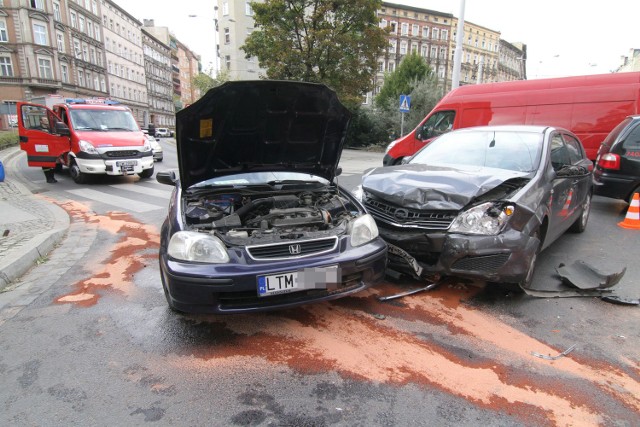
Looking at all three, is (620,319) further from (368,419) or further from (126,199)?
(126,199)

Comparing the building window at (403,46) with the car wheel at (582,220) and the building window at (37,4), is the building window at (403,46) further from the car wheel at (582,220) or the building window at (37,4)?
the car wheel at (582,220)

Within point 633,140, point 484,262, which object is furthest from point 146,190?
point 633,140

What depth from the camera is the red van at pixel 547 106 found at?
27.7 ft

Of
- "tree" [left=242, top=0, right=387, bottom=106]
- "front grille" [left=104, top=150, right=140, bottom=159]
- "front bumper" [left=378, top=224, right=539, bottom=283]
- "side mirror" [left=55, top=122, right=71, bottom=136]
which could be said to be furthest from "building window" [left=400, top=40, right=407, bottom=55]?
"front bumper" [left=378, top=224, right=539, bottom=283]

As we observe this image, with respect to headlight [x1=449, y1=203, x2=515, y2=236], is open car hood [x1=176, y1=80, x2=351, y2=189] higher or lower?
higher

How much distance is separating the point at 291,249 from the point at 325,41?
18.1 meters

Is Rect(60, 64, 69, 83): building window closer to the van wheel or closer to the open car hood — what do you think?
the van wheel

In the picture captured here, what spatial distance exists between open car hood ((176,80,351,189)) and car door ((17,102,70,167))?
8.72m

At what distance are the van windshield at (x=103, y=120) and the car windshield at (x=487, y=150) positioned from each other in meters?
9.27

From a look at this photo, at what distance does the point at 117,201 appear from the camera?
819 centimetres

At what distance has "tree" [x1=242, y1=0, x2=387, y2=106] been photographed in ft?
62.6

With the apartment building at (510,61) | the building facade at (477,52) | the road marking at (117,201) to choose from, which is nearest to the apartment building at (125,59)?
the building facade at (477,52)

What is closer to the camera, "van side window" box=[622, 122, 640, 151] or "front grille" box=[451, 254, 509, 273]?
"front grille" box=[451, 254, 509, 273]

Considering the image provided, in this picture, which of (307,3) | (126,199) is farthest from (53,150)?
(307,3)
